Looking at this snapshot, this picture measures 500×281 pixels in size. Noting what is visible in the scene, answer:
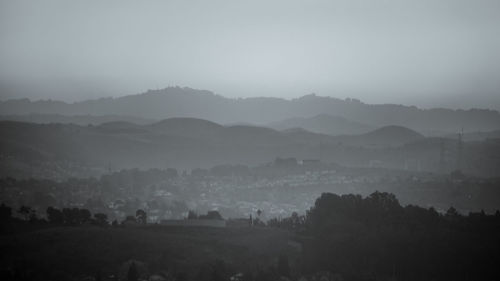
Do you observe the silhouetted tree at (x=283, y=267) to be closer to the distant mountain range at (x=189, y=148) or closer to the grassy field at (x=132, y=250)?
the grassy field at (x=132, y=250)

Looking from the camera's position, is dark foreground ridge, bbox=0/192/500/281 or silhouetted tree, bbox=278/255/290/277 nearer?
dark foreground ridge, bbox=0/192/500/281

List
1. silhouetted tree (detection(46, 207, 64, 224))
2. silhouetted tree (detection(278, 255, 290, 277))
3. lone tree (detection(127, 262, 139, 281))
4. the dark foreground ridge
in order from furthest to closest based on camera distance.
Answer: silhouetted tree (detection(46, 207, 64, 224))
silhouetted tree (detection(278, 255, 290, 277))
the dark foreground ridge
lone tree (detection(127, 262, 139, 281))

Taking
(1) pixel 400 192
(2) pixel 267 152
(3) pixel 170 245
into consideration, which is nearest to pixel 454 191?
(1) pixel 400 192

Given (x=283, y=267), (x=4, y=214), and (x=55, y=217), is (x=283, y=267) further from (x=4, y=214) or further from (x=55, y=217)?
(x=4, y=214)

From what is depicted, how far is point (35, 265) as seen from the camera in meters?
39.8

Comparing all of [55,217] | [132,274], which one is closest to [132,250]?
[132,274]

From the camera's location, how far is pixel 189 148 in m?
150

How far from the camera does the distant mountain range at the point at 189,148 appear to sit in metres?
112

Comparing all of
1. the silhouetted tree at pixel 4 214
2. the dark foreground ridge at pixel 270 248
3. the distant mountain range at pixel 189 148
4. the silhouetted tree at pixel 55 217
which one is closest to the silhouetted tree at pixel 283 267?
the dark foreground ridge at pixel 270 248

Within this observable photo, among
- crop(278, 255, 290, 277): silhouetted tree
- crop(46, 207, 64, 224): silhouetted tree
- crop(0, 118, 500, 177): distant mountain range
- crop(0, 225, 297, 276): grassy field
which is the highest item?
crop(0, 118, 500, 177): distant mountain range

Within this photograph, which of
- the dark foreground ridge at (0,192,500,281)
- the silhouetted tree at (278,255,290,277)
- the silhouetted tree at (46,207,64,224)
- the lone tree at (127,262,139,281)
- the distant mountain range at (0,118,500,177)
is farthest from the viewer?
the distant mountain range at (0,118,500,177)

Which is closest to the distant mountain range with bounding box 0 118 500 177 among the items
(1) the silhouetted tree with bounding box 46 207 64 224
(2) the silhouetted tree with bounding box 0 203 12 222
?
(2) the silhouetted tree with bounding box 0 203 12 222

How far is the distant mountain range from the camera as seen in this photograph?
112250 mm

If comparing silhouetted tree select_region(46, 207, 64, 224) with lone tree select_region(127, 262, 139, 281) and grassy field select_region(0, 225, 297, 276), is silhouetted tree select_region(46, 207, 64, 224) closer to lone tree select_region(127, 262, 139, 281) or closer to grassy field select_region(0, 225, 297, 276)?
grassy field select_region(0, 225, 297, 276)
